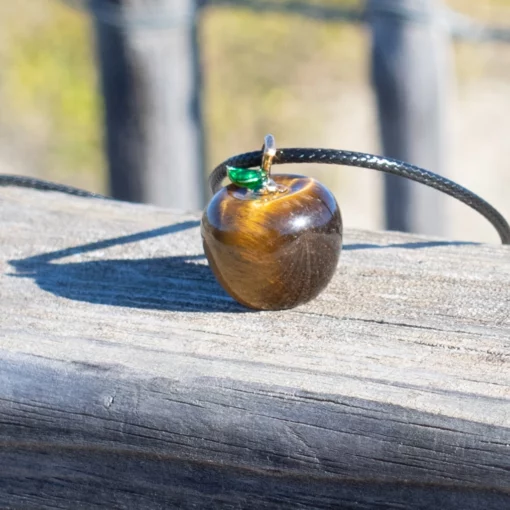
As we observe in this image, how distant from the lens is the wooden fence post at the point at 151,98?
287 centimetres

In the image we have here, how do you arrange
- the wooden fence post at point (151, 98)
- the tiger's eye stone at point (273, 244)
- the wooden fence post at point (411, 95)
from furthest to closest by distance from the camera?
the wooden fence post at point (411, 95)
the wooden fence post at point (151, 98)
the tiger's eye stone at point (273, 244)

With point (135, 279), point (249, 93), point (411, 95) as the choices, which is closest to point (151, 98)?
point (411, 95)

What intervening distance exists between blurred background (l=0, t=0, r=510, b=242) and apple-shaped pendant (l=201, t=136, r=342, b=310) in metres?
2.01

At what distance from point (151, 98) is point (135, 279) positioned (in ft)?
→ 6.56

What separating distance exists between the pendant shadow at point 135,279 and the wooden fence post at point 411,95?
2194mm

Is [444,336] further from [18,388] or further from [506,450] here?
[18,388]

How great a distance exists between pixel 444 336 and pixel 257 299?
0.18 m

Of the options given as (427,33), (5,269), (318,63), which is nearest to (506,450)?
(5,269)

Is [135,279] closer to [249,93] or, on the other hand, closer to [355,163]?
[355,163]

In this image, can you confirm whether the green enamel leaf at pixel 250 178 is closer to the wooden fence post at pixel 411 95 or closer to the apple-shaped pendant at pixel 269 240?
the apple-shaped pendant at pixel 269 240

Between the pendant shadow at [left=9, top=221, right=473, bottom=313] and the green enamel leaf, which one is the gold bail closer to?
the green enamel leaf

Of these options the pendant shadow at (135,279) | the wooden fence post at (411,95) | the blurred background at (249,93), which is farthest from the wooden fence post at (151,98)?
the pendant shadow at (135,279)

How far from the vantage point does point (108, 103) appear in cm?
302

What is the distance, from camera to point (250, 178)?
94 centimetres
